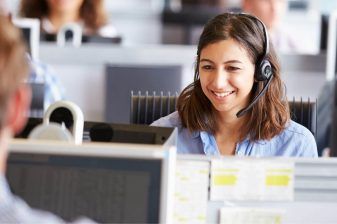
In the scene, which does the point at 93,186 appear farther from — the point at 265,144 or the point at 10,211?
the point at 265,144

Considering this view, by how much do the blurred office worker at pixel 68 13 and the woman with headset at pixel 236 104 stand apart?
2.38m

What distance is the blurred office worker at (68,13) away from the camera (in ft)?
14.6

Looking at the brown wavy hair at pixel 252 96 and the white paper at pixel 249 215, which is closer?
the white paper at pixel 249 215

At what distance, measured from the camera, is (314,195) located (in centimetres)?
146

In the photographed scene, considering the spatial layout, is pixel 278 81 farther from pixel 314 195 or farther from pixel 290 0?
pixel 290 0

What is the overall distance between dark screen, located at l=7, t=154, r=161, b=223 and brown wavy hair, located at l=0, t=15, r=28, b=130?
271 mm

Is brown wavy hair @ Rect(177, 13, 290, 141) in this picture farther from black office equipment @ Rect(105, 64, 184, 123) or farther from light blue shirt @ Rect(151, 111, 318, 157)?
black office equipment @ Rect(105, 64, 184, 123)

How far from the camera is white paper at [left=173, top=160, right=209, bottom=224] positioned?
142 centimetres

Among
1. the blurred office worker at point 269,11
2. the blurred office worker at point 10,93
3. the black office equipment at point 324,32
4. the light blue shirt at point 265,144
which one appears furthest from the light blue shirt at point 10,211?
the blurred office worker at point 269,11

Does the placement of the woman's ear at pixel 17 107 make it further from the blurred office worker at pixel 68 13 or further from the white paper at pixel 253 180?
the blurred office worker at pixel 68 13

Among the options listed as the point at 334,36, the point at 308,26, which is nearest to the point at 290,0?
the point at 308,26

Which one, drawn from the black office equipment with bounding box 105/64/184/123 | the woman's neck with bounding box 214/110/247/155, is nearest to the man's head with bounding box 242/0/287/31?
the black office equipment with bounding box 105/64/184/123

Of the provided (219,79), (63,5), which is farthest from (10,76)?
(63,5)

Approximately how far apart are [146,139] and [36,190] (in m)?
0.34
